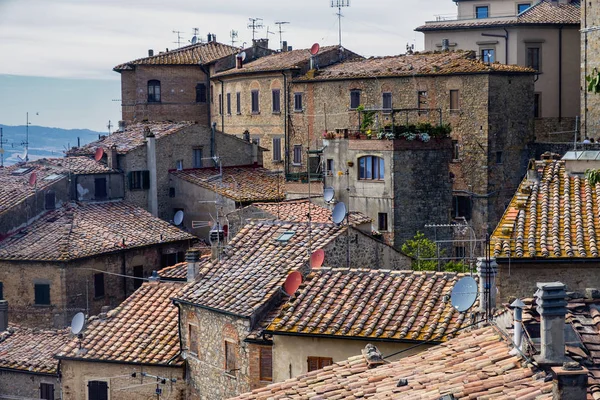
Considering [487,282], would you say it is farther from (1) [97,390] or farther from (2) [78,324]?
(2) [78,324]

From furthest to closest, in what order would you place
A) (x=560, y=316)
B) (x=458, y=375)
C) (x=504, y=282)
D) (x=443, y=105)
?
(x=443, y=105), (x=504, y=282), (x=458, y=375), (x=560, y=316)

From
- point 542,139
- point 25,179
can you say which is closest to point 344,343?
point 25,179

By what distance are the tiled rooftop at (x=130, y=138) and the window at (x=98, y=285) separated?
7.89 m

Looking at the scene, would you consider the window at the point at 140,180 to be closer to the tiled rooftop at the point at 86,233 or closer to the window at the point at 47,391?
the tiled rooftop at the point at 86,233

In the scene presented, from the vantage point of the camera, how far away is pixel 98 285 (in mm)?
39500

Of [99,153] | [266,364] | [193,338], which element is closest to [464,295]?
[266,364]

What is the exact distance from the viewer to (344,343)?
2212 centimetres

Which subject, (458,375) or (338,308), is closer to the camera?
(458,375)

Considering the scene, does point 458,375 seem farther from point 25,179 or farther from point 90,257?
point 25,179

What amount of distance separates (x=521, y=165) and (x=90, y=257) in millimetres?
19103

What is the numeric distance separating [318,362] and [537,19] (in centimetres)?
3469

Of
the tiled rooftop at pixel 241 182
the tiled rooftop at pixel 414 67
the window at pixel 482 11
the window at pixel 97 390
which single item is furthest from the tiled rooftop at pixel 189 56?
the window at pixel 97 390

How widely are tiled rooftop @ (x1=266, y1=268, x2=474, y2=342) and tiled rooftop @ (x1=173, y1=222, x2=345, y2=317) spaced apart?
51.3 inches

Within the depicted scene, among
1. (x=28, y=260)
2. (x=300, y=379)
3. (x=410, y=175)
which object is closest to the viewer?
(x=300, y=379)
